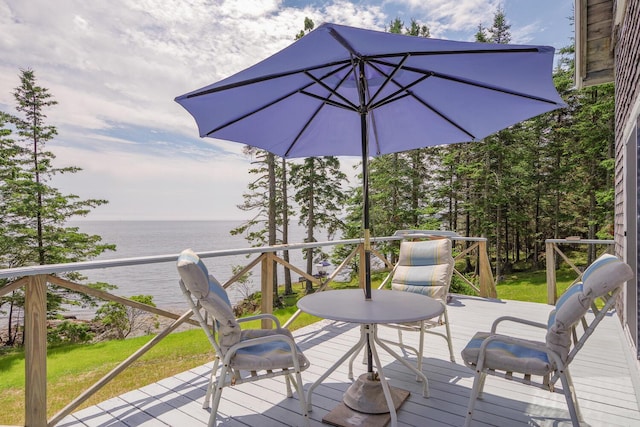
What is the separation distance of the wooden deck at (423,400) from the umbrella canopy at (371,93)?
0.96 meters

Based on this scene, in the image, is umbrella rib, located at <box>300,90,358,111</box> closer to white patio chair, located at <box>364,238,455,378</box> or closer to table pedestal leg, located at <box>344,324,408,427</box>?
table pedestal leg, located at <box>344,324,408,427</box>

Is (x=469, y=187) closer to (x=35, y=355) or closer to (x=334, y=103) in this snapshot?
(x=334, y=103)

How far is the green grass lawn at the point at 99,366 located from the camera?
4930 millimetres

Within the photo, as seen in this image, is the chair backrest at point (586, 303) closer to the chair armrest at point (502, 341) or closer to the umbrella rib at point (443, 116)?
the chair armrest at point (502, 341)

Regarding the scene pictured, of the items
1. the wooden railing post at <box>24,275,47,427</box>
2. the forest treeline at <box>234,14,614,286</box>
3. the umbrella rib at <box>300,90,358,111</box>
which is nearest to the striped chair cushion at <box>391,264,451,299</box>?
the umbrella rib at <box>300,90,358,111</box>

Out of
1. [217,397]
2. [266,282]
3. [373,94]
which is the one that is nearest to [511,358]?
[217,397]

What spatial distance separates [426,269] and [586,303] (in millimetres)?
1699

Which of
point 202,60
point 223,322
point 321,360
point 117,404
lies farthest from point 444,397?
point 202,60

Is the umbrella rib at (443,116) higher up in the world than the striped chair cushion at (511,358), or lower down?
higher up

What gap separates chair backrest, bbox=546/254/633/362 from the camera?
→ 1937mm

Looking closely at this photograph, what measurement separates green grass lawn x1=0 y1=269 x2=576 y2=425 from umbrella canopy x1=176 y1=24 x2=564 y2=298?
2.55 m

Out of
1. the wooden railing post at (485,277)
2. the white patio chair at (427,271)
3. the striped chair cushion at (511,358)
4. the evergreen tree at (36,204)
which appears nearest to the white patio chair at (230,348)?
the striped chair cushion at (511,358)

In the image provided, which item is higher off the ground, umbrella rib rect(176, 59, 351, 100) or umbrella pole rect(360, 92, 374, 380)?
umbrella rib rect(176, 59, 351, 100)

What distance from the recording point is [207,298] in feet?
6.96
